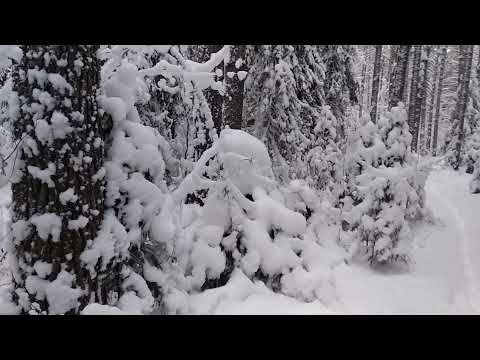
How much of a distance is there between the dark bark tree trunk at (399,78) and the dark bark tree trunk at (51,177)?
12059 mm

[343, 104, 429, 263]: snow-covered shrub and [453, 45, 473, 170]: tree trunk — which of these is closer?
[343, 104, 429, 263]: snow-covered shrub

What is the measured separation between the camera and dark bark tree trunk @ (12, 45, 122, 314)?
2.95 meters

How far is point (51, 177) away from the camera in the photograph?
296cm

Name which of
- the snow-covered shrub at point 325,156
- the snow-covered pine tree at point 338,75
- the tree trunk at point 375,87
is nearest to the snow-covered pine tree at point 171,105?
the snow-covered shrub at point 325,156

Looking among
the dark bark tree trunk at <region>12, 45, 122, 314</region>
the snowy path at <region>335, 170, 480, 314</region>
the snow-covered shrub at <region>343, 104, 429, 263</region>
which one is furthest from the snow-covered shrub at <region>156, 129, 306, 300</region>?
the snow-covered shrub at <region>343, 104, 429, 263</region>

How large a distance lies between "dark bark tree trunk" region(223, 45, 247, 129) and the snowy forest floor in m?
3.78

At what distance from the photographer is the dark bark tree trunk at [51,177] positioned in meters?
2.95

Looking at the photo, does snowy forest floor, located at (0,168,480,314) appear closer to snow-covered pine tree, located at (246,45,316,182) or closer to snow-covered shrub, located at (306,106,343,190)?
snow-covered shrub, located at (306,106,343,190)

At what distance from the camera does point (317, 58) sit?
10320mm

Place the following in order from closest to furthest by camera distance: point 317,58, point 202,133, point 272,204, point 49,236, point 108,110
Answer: point 49,236 → point 108,110 → point 272,204 → point 202,133 → point 317,58

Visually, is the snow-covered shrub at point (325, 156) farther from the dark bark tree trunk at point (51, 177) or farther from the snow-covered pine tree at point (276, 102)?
the dark bark tree trunk at point (51, 177)
